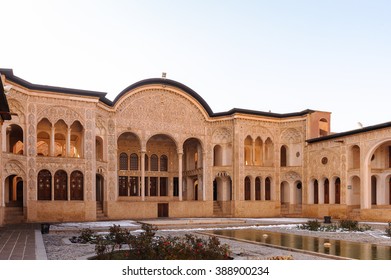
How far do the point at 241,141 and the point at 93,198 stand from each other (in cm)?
1246

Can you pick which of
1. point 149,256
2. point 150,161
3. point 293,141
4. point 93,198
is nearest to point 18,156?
point 93,198

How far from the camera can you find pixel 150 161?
38.4 m

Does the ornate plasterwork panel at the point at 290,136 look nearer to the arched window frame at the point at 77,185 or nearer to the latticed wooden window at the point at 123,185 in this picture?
the latticed wooden window at the point at 123,185

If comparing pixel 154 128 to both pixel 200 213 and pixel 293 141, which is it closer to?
pixel 200 213

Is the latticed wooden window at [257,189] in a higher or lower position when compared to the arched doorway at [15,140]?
lower

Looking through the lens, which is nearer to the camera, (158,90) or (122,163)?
(158,90)

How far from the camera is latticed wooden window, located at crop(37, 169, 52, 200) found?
2825 cm

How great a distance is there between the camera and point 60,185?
2892 cm

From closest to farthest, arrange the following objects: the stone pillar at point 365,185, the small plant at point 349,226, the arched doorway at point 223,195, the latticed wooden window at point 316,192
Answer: the small plant at point 349,226 < the stone pillar at point 365,185 < the latticed wooden window at point 316,192 < the arched doorway at point 223,195


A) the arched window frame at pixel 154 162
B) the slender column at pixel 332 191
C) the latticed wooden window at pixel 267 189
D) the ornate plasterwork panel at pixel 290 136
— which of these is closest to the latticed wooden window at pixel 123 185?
the arched window frame at pixel 154 162

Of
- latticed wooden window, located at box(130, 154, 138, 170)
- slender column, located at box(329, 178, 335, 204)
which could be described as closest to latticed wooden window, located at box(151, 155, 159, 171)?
latticed wooden window, located at box(130, 154, 138, 170)

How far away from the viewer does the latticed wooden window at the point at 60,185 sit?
2883cm

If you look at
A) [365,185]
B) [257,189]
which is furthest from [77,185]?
[365,185]

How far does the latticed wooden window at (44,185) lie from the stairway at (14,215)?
1.46 metres
